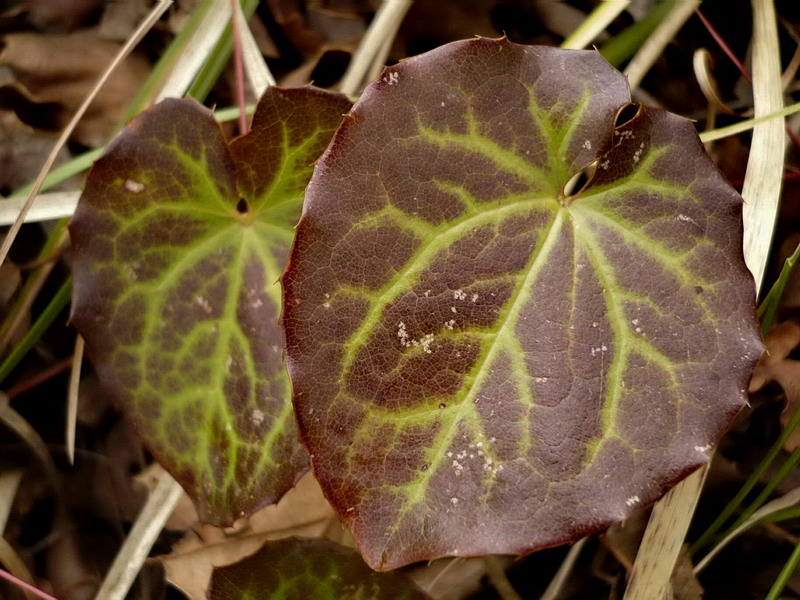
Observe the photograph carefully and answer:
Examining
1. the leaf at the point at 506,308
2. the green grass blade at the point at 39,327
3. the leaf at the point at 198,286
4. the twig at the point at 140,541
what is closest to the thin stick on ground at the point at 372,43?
the leaf at the point at 198,286

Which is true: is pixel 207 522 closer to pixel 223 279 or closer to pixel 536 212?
pixel 223 279

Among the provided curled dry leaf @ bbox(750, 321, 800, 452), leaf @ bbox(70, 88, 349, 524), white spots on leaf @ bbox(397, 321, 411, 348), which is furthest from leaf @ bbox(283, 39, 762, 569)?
curled dry leaf @ bbox(750, 321, 800, 452)

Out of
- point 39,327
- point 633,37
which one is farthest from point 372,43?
point 39,327

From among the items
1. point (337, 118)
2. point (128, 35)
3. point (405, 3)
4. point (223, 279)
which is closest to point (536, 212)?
point (337, 118)

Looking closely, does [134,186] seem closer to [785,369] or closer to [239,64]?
[239,64]

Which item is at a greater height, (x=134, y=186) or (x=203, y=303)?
(x=134, y=186)

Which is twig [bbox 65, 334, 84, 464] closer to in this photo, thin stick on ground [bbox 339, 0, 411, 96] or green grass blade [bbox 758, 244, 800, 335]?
thin stick on ground [bbox 339, 0, 411, 96]

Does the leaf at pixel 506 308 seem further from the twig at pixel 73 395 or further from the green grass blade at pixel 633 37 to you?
the twig at pixel 73 395
